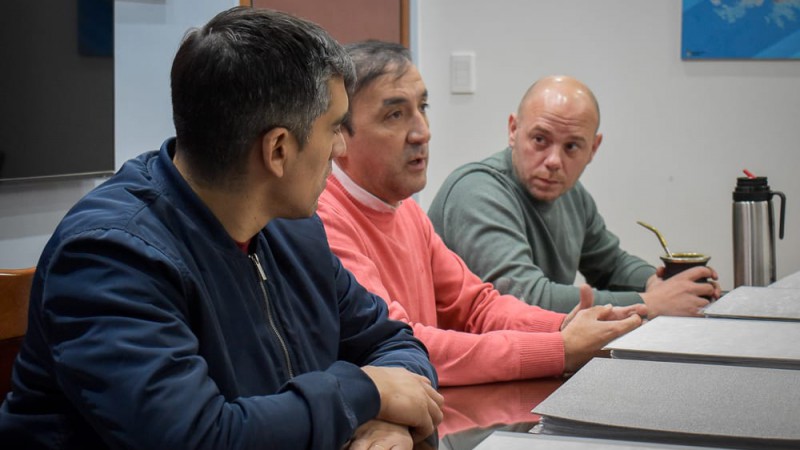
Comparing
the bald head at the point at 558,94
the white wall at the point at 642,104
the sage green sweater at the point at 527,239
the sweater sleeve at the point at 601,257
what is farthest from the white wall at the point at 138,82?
the white wall at the point at 642,104

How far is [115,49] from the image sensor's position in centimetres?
249

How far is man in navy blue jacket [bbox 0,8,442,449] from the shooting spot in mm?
941

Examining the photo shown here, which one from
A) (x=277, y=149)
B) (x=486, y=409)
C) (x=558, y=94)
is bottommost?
(x=486, y=409)

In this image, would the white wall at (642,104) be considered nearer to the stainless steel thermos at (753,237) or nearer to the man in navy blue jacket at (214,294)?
the stainless steel thermos at (753,237)

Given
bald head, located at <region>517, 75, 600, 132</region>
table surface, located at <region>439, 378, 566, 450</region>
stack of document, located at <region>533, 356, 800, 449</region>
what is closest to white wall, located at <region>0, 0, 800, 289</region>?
bald head, located at <region>517, 75, 600, 132</region>

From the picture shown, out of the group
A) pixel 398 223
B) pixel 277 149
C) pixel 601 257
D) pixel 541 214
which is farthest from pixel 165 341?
pixel 601 257

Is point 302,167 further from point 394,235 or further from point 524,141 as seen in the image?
point 524,141

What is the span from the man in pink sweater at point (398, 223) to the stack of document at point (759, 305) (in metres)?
0.15

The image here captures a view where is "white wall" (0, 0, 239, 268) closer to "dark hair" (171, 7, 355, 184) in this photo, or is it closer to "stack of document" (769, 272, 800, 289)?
"dark hair" (171, 7, 355, 184)

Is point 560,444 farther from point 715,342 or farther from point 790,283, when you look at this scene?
point 790,283

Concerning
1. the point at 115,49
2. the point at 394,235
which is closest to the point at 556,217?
the point at 394,235

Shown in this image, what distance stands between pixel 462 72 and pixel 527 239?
1.36 meters

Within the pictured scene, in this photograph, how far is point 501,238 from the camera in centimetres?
226

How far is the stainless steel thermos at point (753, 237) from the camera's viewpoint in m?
2.41
